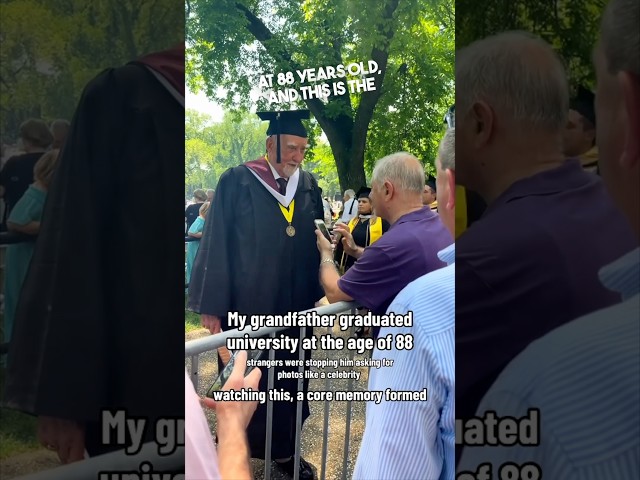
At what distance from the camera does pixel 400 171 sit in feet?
4.92

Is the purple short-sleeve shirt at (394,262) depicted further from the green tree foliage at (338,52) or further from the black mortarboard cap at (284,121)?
the black mortarboard cap at (284,121)

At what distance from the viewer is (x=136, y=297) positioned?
1.50 metres

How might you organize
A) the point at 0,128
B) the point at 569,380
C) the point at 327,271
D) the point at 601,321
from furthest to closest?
the point at 327,271, the point at 0,128, the point at 601,321, the point at 569,380

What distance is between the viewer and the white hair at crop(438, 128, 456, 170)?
1486 millimetres

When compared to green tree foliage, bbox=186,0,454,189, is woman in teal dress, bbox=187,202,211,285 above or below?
below

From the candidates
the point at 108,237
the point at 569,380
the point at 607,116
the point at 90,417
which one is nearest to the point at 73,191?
the point at 108,237

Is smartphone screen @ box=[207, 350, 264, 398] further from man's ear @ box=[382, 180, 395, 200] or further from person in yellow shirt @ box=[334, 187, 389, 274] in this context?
man's ear @ box=[382, 180, 395, 200]

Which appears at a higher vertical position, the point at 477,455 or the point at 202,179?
the point at 202,179

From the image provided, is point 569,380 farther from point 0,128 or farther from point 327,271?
point 0,128

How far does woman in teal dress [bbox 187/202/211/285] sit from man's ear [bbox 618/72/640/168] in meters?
1.19

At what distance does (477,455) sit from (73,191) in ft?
4.46

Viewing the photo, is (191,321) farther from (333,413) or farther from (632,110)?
(632,110)

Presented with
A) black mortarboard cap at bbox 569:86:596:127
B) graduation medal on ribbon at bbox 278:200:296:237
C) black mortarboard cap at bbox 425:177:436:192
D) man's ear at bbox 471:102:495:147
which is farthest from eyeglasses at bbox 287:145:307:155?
black mortarboard cap at bbox 569:86:596:127

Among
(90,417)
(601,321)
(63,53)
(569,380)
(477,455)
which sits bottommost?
(477,455)
